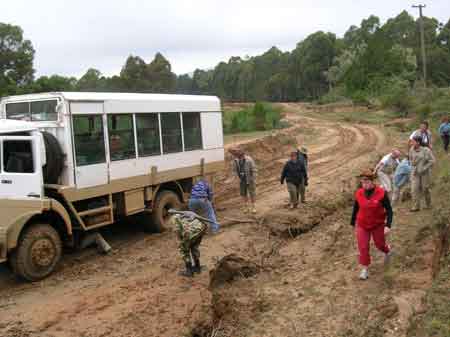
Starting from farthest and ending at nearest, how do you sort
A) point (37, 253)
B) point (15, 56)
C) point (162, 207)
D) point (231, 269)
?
Answer: point (15, 56), point (162, 207), point (231, 269), point (37, 253)

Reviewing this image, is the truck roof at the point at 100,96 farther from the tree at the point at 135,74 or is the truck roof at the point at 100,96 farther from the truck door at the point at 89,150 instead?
the tree at the point at 135,74

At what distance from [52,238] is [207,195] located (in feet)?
9.33

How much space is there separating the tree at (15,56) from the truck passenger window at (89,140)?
24.7 meters

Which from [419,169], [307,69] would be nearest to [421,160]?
[419,169]

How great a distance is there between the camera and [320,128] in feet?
109

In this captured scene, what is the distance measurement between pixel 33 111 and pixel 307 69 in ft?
240

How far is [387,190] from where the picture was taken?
37.1ft

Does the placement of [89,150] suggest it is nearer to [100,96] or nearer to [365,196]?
[100,96]

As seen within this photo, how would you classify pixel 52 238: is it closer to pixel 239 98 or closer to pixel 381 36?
pixel 381 36

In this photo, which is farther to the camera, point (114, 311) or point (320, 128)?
point (320, 128)

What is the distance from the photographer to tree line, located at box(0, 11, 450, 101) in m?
32.4

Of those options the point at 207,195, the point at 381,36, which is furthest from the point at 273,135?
the point at 381,36

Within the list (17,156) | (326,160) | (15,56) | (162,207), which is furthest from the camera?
(15,56)

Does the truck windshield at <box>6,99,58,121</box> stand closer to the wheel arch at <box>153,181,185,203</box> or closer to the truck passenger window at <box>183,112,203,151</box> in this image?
the wheel arch at <box>153,181,185,203</box>
